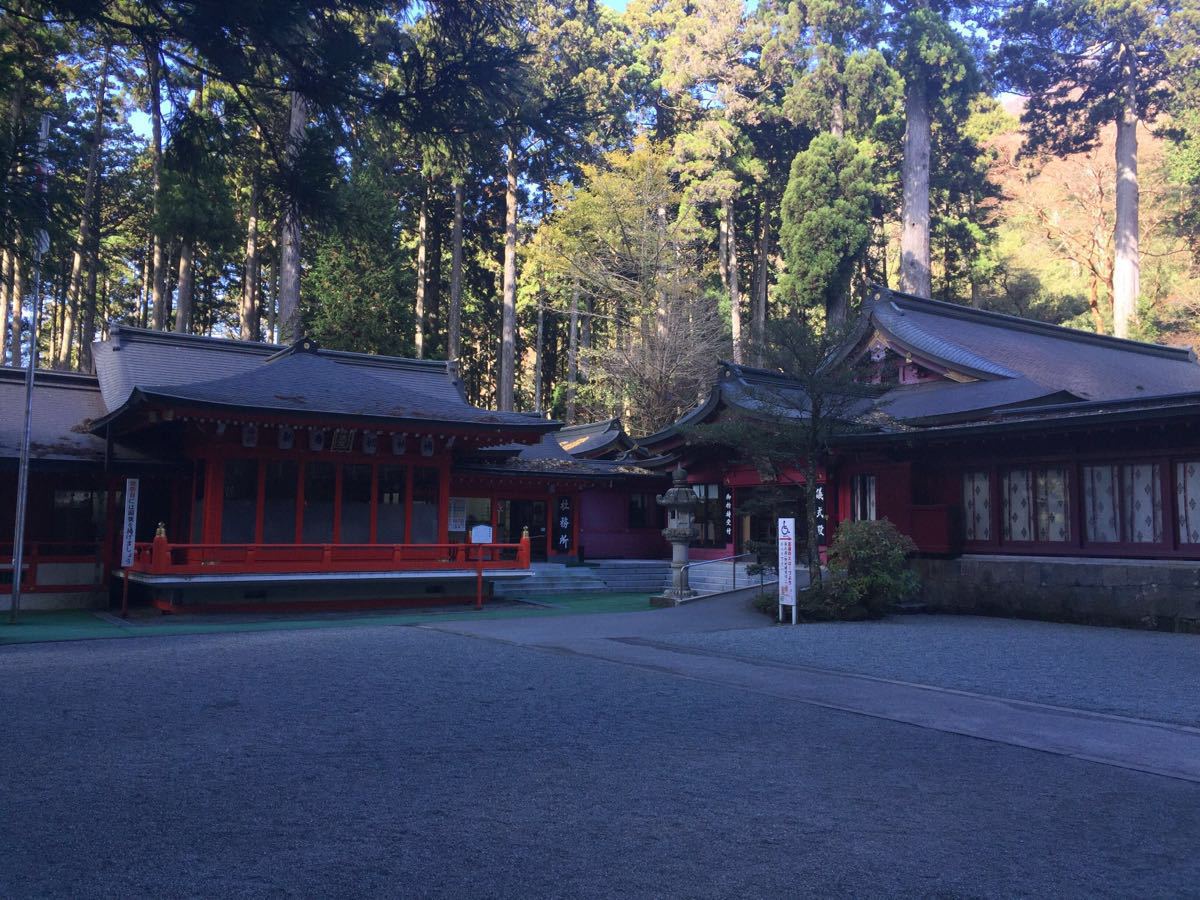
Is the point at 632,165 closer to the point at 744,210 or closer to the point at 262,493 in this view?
the point at 744,210

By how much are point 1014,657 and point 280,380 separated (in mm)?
14340

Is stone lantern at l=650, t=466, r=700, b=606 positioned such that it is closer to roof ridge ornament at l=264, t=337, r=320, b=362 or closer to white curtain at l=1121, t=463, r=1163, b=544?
white curtain at l=1121, t=463, r=1163, b=544

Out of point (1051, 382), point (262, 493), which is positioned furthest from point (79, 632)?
point (1051, 382)

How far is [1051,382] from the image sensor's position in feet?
68.7

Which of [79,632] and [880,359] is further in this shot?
[880,359]

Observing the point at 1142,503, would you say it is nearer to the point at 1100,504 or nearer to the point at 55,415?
the point at 1100,504

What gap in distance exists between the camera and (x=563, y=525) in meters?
28.1

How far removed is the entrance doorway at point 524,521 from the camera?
91.4 ft

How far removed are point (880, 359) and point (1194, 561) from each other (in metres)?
10.4

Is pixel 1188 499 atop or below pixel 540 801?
atop

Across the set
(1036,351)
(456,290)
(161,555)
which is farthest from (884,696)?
(456,290)

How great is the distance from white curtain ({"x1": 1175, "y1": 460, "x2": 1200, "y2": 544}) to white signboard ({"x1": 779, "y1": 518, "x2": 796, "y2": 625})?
19.5ft

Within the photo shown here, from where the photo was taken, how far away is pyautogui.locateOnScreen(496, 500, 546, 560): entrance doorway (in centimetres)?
2784

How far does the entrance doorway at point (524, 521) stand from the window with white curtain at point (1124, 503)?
1594 cm
